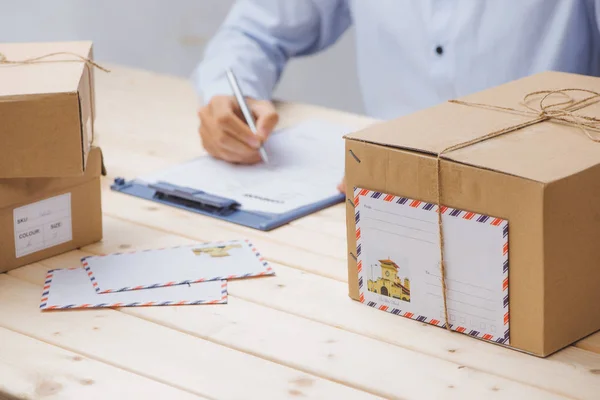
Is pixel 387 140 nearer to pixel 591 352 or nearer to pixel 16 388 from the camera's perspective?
pixel 591 352

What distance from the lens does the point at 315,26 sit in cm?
193

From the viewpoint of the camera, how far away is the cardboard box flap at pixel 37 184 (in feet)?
3.73

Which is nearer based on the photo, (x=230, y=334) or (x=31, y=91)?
(x=230, y=334)

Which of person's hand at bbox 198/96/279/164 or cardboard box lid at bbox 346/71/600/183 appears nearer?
cardboard box lid at bbox 346/71/600/183

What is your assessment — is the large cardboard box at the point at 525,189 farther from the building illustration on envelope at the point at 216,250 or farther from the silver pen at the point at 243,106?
the silver pen at the point at 243,106

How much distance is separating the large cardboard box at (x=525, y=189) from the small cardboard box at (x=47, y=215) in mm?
383

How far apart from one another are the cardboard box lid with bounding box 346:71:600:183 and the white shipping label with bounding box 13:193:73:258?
0.41 meters

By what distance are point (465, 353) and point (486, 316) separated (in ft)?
0.14

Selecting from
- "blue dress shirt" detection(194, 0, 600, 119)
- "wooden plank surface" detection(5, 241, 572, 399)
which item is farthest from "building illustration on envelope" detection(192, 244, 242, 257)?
"blue dress shirt" detection(194, 0, 600, 119)

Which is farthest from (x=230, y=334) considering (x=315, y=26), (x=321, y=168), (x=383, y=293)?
(x=315, y=26)

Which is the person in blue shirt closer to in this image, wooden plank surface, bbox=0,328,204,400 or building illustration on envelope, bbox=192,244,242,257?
building illustration on envelope, bbox=192,244,242,257

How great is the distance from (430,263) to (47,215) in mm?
500

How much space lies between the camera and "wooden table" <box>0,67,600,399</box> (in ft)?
2.92

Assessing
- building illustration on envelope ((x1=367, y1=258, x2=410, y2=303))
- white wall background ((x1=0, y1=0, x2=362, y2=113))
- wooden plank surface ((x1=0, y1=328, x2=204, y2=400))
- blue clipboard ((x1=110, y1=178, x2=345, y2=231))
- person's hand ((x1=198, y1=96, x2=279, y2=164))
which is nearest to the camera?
wooden plank surface ((x1=0, y1=328, x2=204, y2=400))
